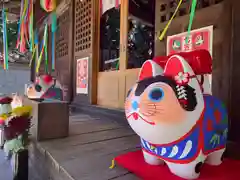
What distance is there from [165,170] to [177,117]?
9.1 inches

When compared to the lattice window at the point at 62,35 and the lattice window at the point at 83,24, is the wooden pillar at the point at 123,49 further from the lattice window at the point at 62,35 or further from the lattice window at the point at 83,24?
the lattice window at the point at 62,35

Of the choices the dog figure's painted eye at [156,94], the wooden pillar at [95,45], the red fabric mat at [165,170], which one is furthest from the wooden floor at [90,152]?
the wooden pillar at [95,45]

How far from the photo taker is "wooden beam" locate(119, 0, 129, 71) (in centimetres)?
168

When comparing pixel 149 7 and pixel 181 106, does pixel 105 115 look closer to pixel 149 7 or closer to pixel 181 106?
pixel 149 7

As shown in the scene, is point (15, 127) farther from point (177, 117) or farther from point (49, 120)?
point (177, 117)

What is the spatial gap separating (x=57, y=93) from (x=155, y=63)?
52.8 inches

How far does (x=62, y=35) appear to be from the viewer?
2809 mm

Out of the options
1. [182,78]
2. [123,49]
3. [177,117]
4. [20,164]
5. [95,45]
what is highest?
[95,45]

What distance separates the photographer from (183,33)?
1.15m

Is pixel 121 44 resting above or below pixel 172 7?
below

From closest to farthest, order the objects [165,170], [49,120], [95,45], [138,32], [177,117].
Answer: [177,117] < [165,170] < [49,120] < [138,32] < [95,45]

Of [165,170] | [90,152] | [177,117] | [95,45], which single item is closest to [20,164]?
[90,152]

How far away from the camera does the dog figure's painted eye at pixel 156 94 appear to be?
1.73ft

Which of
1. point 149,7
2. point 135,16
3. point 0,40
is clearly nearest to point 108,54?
point 135,16
